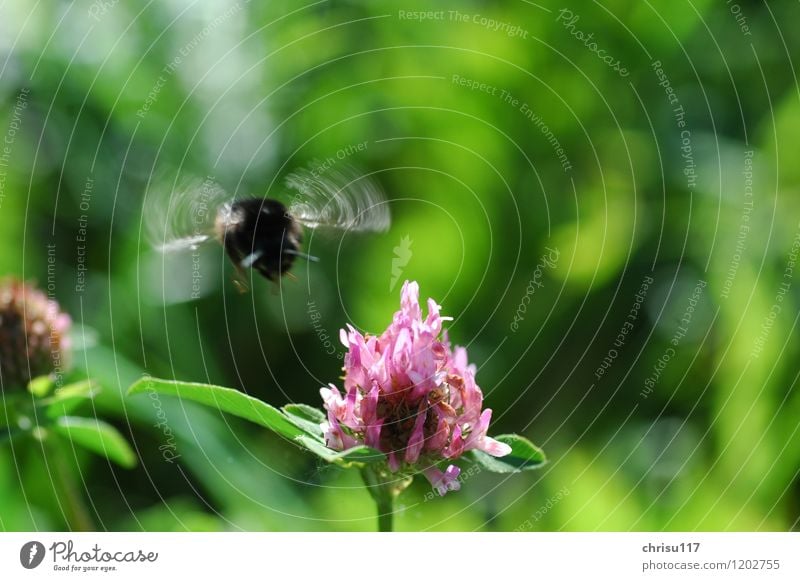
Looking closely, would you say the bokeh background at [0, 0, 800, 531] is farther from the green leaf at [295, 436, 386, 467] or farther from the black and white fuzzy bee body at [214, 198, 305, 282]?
the green leaf at [295, 436, 386, 467]

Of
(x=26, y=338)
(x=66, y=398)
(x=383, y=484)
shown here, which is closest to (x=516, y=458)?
(x=383, y=484)

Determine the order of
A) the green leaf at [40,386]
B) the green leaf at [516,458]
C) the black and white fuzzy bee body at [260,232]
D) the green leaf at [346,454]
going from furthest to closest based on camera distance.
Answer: the green leaf at [40,386]
the black and white fuzzy bee body at [260,232]
the green leaf at [516,458]
the green leaf at [346,454]

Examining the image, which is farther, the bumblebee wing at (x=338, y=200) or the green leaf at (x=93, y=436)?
the green leaf at (x=93, y=436)

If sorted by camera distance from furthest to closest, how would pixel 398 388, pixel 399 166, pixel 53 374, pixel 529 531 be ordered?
1. pixel 399 166
2. pixel 529 531
3. pixel 53 374
4. pixel 398 388

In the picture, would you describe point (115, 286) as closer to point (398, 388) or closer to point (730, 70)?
point (398, 388)
